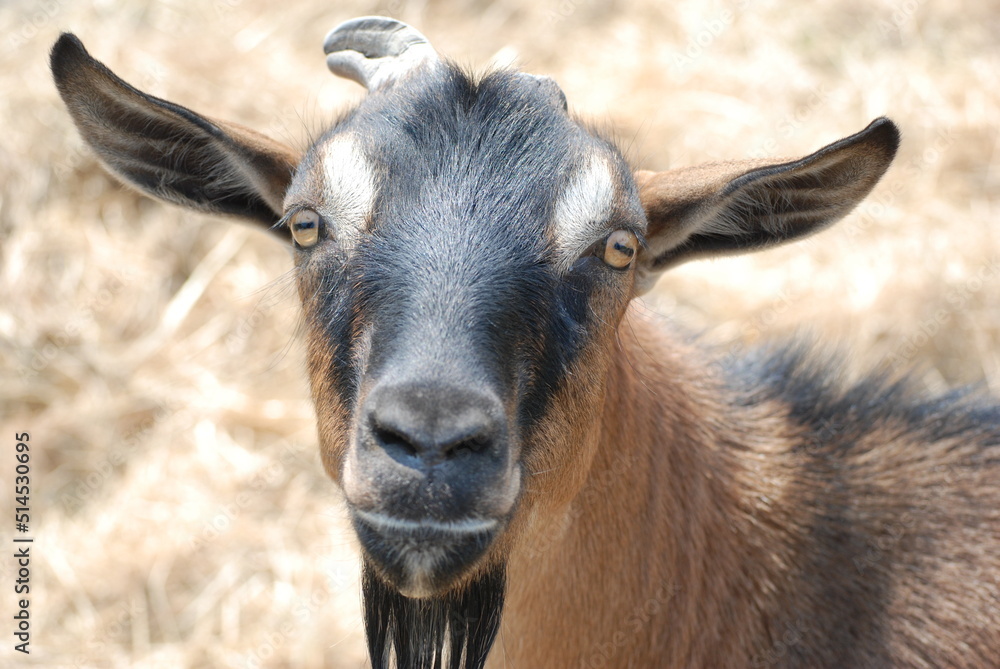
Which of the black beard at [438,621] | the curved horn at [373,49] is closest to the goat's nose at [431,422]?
the black beard at [438,621]

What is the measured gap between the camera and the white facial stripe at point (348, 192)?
3.21 meters

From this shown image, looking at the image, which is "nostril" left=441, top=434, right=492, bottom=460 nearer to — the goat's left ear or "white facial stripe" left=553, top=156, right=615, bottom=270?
"white facial stripe" left=553, top=156, right=615, bottom=270

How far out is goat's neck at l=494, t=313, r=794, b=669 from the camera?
143 inches

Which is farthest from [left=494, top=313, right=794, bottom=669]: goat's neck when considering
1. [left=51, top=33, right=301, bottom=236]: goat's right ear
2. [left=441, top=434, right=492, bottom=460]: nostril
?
[left=51, top=33, right=301, bottom=236]: goat's right ear

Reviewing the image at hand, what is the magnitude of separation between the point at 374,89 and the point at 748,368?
7.65 ft

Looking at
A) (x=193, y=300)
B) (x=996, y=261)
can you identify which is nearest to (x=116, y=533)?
(x=193, y=300)

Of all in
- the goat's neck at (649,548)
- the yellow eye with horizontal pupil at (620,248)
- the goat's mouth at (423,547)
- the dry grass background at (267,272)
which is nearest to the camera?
the goat's mouth at (423,547)

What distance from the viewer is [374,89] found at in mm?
3869

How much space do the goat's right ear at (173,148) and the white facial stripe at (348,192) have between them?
57 cm

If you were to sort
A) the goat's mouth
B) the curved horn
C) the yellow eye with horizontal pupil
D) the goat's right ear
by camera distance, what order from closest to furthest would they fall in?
the goat's mouth
the yellow eye with horizontal pupil
the goat's right ear
the curved horn

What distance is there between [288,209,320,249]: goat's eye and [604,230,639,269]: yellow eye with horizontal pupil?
106cm

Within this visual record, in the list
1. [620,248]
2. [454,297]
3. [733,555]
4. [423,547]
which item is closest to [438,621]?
[423,547]

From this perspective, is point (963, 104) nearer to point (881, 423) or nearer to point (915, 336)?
point (915, 336)

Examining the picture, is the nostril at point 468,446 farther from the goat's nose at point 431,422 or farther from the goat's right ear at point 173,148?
the goat's right ear at point 173,148
